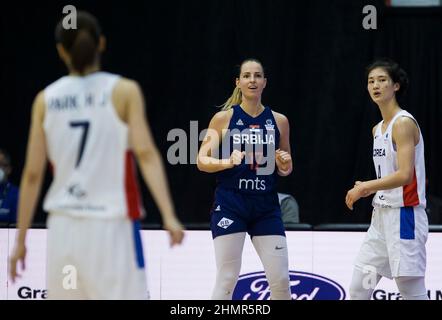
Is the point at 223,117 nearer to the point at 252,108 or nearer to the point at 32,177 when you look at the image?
the point at 252,108

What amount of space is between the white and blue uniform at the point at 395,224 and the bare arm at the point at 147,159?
89.0 inches

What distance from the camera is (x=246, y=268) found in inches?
288

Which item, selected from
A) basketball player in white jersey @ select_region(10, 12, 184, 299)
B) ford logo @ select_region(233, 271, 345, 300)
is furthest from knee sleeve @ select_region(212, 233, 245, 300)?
basketball player in white jersey @ select_region(10, 12, 184, 299)

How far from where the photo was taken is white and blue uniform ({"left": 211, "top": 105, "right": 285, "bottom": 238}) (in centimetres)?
611

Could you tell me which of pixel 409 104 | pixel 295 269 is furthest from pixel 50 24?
pixel 295 269

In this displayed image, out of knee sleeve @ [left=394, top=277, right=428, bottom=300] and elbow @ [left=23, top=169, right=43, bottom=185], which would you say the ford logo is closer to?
knee sleeve @ [left=394, top=277, right=428, bottom=300]

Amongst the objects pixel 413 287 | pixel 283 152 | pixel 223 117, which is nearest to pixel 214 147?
pixel 223 117

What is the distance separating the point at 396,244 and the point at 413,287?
329 millimetres

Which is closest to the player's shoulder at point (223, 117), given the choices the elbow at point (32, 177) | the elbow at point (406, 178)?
the elbow at point (406, 178)

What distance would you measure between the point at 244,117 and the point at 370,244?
123 cm

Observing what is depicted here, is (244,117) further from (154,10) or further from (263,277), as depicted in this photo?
(154,10)

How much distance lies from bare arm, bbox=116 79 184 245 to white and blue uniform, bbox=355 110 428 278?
226 centimetres

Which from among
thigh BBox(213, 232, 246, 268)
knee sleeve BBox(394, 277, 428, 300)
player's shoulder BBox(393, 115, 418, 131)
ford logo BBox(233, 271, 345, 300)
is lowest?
ford logo BBox(233, 271, 345, 300)

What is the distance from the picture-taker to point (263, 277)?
7.30 m
